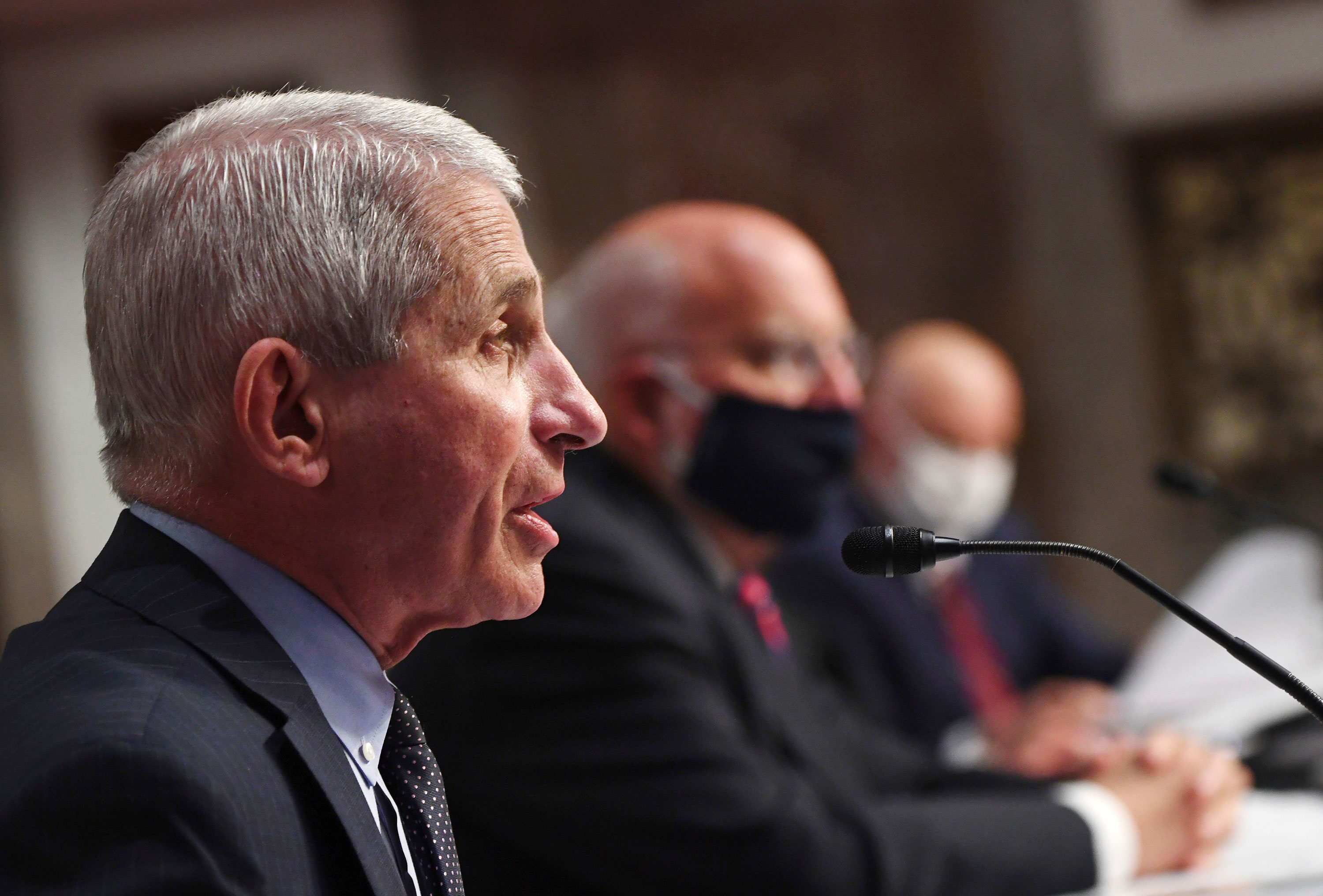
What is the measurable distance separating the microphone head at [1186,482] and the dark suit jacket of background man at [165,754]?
3.52 ft

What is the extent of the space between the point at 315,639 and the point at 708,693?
76 cm

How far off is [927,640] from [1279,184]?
209 cm

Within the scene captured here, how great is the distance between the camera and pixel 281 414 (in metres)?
0.79

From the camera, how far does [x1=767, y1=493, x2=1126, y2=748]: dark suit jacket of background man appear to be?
9.88ft

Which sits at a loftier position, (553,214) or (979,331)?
(553,214)

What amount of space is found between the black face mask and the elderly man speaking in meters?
0.93

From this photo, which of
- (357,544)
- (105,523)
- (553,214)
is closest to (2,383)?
(105,523)

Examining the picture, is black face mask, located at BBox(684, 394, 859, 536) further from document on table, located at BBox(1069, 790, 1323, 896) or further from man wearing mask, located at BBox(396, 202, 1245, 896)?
document on table, located at BBox(1069, 790, 1323, 896)

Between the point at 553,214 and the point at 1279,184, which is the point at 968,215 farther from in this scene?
the point at 553,214

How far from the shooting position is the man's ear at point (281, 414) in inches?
30.3

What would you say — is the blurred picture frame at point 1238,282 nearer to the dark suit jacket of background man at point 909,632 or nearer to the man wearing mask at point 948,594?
the man wearing mask at point 948,594

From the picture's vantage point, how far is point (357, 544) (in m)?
0.82

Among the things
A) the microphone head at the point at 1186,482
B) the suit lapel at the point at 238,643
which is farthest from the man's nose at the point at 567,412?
the microphone head at the point at 1186,482

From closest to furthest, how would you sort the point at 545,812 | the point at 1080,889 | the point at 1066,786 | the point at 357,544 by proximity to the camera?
the point at 357,544 < the point at 545,812 < the point at 1080,889 < the point at 1066,786
